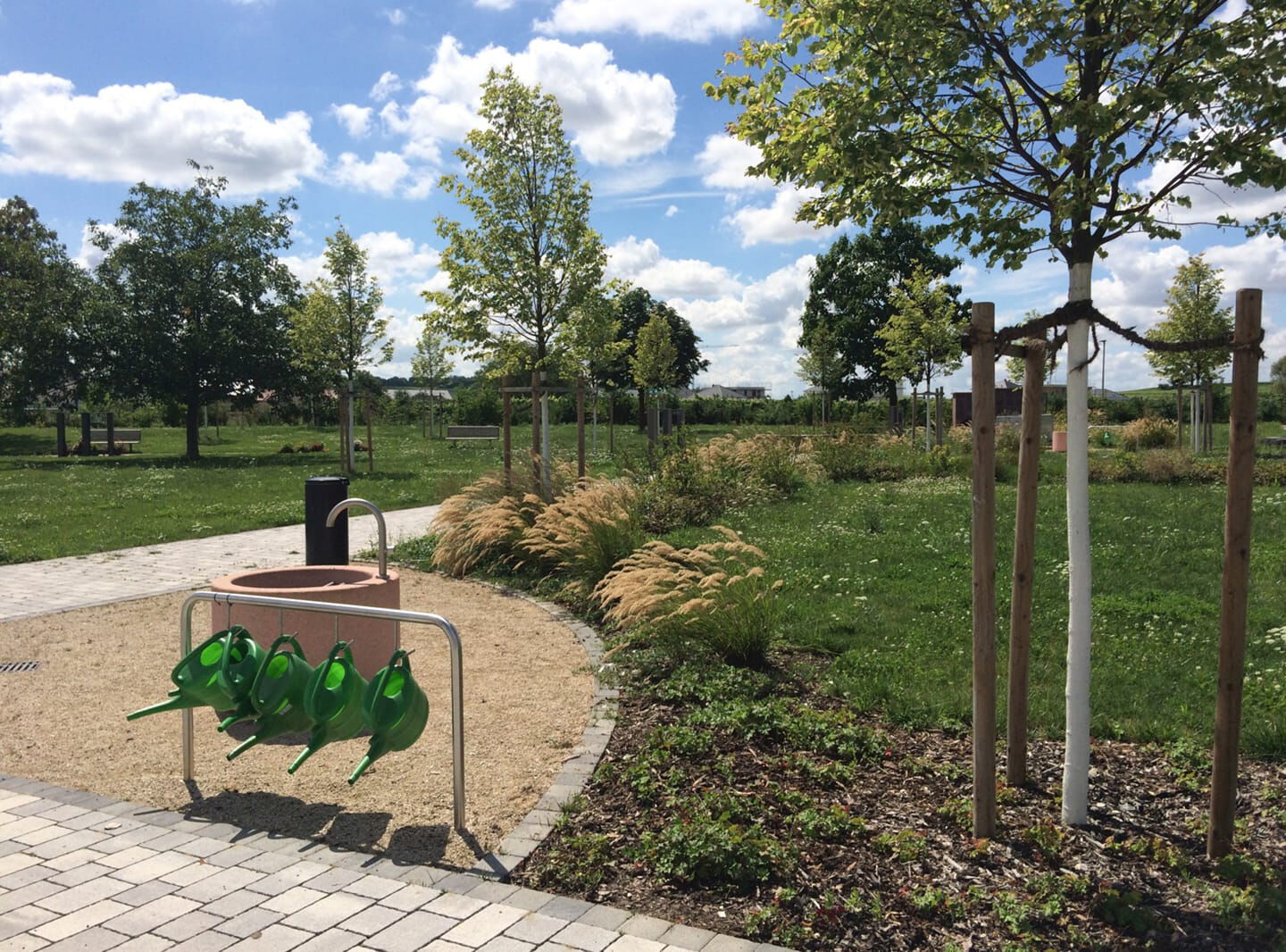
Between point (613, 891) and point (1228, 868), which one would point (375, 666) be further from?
point (1228, 868)

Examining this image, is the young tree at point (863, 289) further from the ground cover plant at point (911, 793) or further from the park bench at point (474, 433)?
the ground cover plant at point (911, 793)

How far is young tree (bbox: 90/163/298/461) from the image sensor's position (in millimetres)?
30250

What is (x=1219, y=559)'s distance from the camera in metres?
8.75

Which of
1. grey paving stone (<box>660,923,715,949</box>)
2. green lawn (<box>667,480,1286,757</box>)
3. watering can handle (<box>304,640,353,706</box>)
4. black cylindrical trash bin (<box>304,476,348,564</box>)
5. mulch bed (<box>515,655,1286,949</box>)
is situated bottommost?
grey paving stone (<box>660,923,715,949</box>)

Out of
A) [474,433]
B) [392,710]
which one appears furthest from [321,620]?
[474,433]

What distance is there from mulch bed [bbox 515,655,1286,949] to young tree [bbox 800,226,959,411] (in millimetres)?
43169

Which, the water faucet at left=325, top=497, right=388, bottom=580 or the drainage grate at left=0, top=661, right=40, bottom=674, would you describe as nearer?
the water faucet at left=325, top=497, right=388, bottom=580

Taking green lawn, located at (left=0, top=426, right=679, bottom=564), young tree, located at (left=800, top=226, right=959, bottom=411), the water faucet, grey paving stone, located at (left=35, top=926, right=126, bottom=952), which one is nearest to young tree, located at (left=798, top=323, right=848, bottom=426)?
young tree, located at (left=800, top=226, right=959, bottom=411)

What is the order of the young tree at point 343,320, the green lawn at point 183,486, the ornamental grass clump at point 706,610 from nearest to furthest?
1. the ornamental grass clump at point 706,610
2. the green lawn at point 183,486
3. the young tree at point 343,320

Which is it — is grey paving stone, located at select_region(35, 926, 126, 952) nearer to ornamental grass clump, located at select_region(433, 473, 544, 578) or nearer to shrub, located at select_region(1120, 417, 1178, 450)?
ornamental grass clump, located at select_region(433, 473, 544, 578)

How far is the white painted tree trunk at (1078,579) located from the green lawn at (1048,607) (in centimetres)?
122

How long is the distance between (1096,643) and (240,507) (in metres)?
14.8

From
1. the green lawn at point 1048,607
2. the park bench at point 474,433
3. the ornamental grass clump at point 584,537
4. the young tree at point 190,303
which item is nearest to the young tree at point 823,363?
the park bench at point 474,433

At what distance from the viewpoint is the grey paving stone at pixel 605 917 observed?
3168mm
